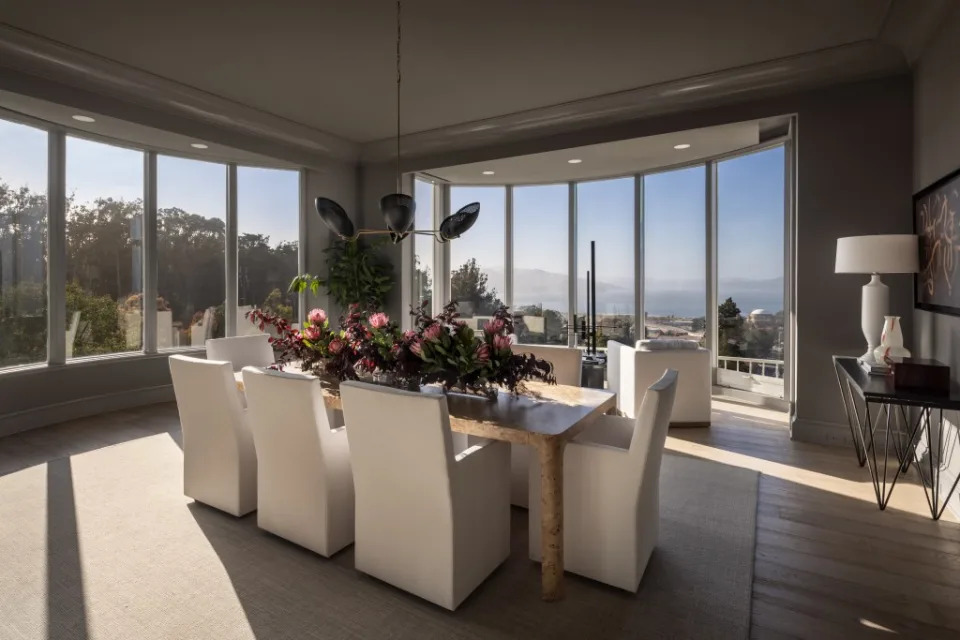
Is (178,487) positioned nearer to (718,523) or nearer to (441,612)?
(441,612)

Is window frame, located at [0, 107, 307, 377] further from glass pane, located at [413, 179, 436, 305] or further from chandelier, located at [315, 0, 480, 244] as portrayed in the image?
chandelier, located at [315, 0, 480, 244]

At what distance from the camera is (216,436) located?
9.00ft

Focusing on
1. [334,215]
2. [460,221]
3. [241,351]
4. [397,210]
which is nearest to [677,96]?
[460,221]

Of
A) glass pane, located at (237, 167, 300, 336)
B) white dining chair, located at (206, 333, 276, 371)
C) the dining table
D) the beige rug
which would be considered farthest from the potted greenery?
the dining table

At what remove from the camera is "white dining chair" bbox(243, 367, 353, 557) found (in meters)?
2.27

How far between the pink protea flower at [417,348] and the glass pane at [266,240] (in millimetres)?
4264

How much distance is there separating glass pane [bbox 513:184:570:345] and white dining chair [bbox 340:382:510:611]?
4871 millimetres

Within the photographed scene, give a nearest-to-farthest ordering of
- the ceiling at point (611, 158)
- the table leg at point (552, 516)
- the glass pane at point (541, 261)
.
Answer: the table leg at point (552, 516) → the ceiling at point (611, 158) → the glass pane at point (541, 261)

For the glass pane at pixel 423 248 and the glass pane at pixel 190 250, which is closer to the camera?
the glass pane at pixel 190 250

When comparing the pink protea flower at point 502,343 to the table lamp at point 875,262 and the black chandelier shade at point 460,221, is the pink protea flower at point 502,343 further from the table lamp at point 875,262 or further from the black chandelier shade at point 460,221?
the table lamp at point 875,262

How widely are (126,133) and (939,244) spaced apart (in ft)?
20.6

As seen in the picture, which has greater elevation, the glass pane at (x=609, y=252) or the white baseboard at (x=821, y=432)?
the glass pane at (x=609, y=252)

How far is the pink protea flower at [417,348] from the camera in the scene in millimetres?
2477

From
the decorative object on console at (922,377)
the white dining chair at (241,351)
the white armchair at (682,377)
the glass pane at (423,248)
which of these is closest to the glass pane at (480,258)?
the glass pane at (423,248)
